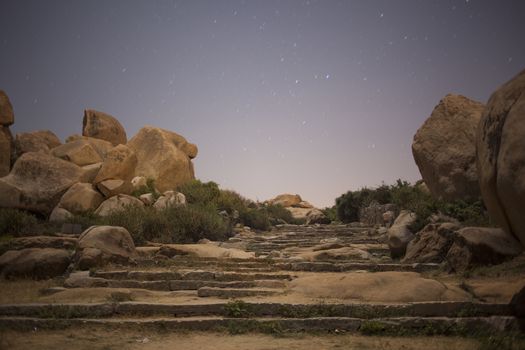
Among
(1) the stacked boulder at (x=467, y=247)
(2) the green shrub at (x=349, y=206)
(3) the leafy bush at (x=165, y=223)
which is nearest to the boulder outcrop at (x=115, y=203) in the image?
(3) the leafy bush at (x=165, y=223)

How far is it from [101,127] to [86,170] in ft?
21.8

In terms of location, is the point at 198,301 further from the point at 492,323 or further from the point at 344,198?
the point at 344,198

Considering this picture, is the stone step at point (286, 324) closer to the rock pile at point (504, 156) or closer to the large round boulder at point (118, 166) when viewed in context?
the rock pile at point (504, 156)

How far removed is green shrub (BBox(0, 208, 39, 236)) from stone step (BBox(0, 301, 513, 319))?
22.5 ft

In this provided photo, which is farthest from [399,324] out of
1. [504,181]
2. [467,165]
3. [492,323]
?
[467,165]

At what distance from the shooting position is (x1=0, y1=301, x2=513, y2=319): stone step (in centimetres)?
570

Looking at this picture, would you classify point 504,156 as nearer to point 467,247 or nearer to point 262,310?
point 262,310

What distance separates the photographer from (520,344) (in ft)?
14.7

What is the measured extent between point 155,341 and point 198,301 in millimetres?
1445

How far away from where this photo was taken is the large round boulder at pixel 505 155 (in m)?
4.12

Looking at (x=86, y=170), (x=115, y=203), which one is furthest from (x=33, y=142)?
(x=115, y=203)

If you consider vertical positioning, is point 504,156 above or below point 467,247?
above

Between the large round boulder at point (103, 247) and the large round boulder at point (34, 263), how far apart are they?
373mm

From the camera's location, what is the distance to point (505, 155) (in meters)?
4.27
